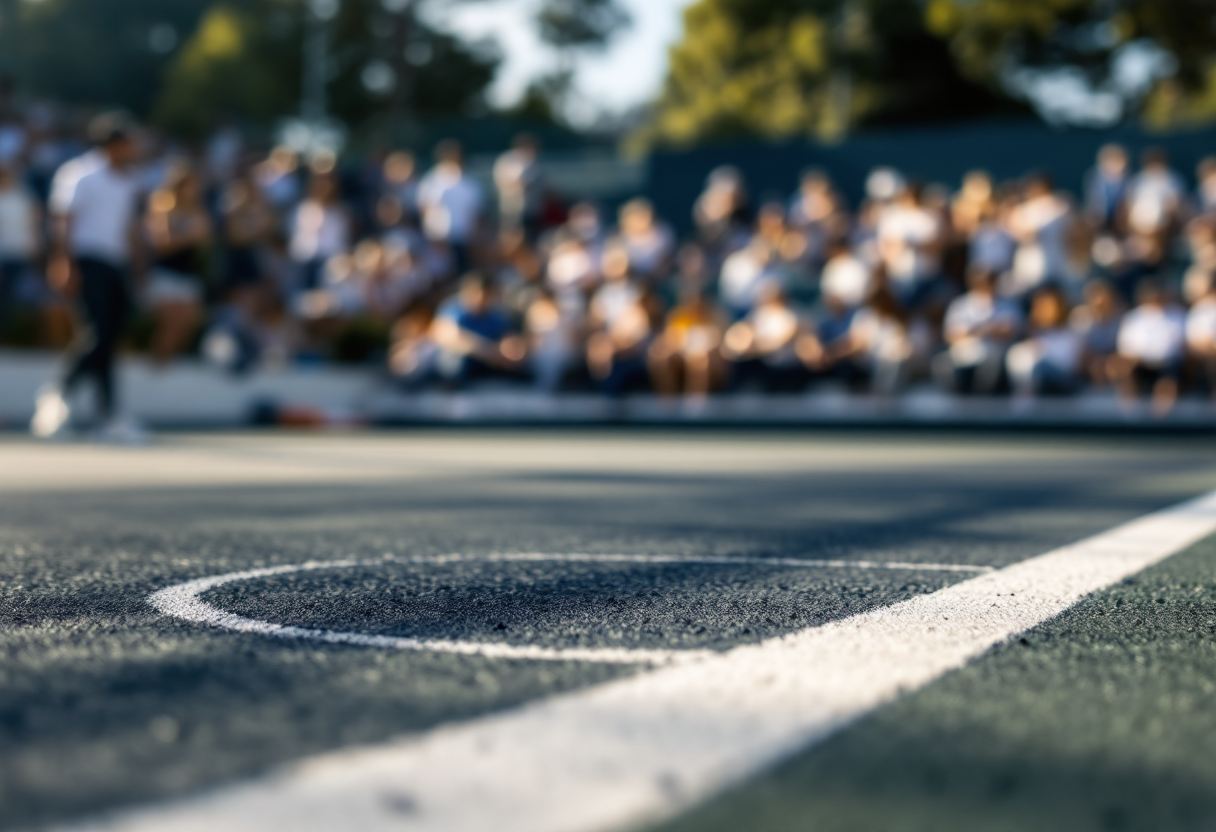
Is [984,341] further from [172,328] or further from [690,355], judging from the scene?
[172,328]

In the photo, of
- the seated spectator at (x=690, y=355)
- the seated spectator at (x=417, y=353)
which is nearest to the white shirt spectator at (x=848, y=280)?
the seated spectator at (x=690, y=355)

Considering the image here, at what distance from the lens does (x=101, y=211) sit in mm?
9445

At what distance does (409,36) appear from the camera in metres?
43.6

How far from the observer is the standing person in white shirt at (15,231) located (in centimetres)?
1275

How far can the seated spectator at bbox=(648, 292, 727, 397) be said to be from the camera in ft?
43.5

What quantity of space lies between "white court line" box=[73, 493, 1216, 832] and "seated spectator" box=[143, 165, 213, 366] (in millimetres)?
10416

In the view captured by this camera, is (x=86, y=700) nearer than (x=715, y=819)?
No

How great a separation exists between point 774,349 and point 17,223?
263 inches

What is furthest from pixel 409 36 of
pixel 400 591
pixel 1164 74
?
pixel 400 591

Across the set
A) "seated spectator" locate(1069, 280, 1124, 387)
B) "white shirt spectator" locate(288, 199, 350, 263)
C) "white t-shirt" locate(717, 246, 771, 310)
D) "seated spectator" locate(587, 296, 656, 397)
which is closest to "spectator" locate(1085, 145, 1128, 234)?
"seated spectator" locate(1069, 280, 1124, 387)

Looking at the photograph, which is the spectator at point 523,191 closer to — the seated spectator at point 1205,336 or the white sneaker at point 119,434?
the seated spectator at point 1205,336

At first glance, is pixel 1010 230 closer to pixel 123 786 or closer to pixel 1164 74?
pixel 123 786

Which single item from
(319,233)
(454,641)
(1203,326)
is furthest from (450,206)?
(454,641)

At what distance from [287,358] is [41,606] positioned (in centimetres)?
1177
